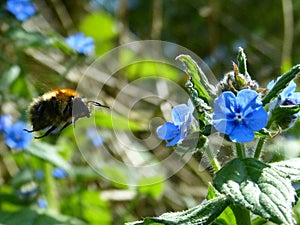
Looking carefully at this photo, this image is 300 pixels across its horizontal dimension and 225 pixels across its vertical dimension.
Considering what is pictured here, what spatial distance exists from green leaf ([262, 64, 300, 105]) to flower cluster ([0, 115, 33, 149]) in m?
1.69

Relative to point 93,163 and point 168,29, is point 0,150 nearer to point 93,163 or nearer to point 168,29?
point 93,163

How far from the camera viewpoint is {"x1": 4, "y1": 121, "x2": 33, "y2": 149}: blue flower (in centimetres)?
314

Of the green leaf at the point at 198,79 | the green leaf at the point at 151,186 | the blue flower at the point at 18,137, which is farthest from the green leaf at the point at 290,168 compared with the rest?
the blue flower at the point at 18,137

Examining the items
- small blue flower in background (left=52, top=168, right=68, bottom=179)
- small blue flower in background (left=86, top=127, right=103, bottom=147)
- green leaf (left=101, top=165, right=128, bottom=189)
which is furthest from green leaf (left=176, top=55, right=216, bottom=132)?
small blue flower in background (left=86, top=127, right=103, bottom=147)

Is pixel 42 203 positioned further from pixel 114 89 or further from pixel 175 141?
pixel 175 141

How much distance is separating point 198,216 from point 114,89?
3.07 metres

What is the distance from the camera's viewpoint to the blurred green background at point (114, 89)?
3291mm

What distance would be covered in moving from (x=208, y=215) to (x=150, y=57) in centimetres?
333

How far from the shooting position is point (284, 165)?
1.65 meters

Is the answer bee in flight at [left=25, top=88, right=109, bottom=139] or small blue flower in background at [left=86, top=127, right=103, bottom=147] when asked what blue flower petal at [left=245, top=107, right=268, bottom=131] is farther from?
small blue flower in background at [left=86, top=127, right=103, bottom=147]

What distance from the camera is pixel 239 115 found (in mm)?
1626

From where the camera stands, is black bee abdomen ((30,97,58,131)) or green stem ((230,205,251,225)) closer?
green stem ((230,205,251,225))

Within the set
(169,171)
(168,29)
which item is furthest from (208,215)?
(168,29)

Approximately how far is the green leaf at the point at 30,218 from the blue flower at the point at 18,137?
33 centimetres
